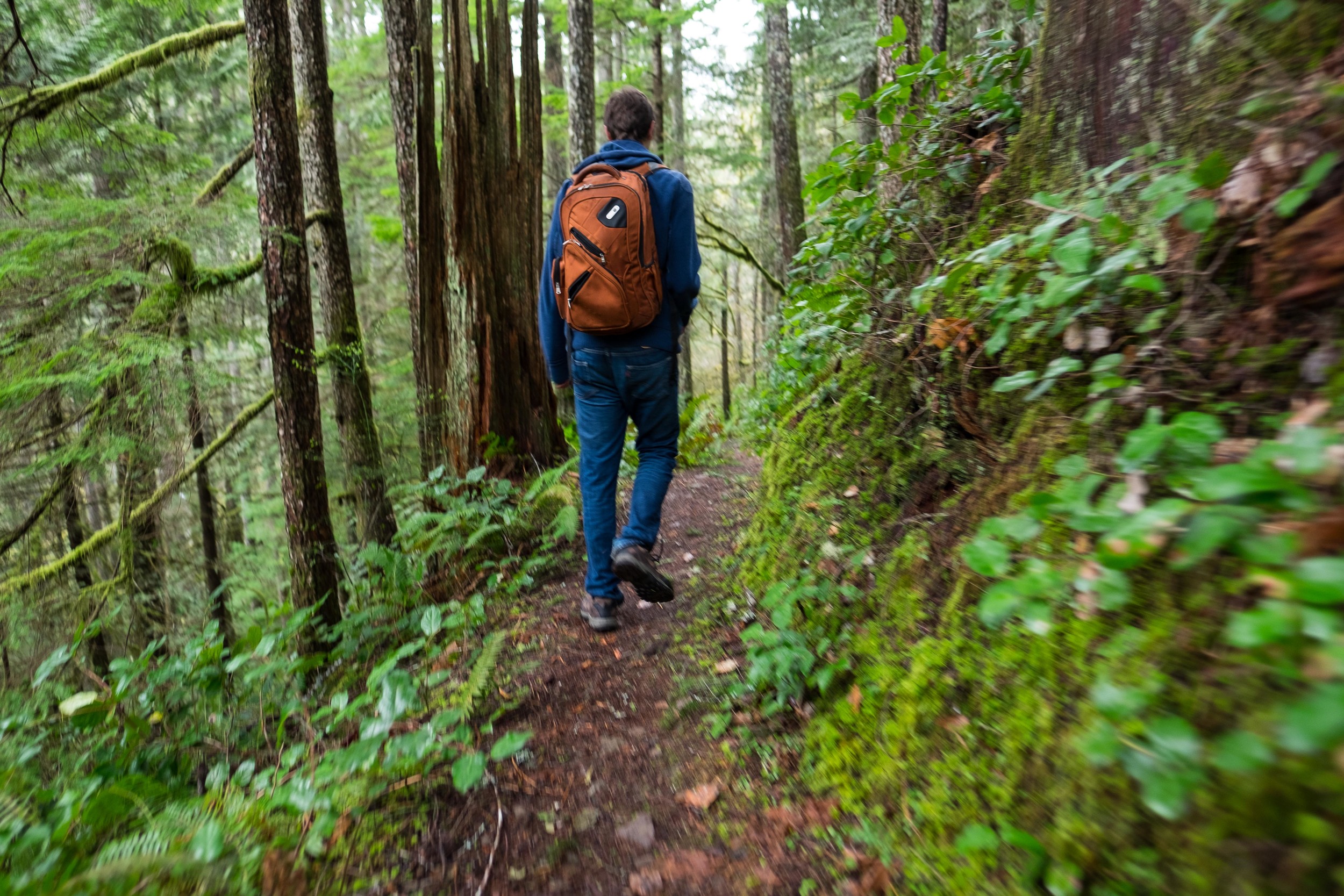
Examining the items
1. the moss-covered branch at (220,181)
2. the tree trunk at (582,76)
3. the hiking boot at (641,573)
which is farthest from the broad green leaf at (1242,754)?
the tree trunk at (582,76)

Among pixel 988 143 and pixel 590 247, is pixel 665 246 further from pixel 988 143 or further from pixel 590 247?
pixel 988 143

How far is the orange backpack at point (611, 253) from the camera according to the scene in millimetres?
3279

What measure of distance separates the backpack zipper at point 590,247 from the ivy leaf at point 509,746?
7.23 feet

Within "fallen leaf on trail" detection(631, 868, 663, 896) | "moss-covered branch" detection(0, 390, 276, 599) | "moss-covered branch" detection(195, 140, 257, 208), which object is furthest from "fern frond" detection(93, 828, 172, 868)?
"moss-covered branch" detection(195, 140, 257, 208)

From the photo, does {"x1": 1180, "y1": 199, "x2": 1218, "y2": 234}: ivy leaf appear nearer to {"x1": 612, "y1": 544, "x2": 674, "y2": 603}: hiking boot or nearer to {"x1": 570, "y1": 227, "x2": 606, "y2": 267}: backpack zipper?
{"x1": 570, "y1": 227, "x2": 606, "y2": 267}: backpack zipper

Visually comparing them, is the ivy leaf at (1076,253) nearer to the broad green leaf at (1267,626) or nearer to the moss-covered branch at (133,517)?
the broad green leaf at (1267,626)

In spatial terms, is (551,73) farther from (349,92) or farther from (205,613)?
(205,613)

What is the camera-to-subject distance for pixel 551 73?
14.3 m

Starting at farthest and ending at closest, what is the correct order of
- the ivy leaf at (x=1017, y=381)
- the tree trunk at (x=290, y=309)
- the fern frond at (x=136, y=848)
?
the tree trunk at (x=290, y=309), the ivy leaf at (x=1017, y=381), the fern frond at (x=136, y=848)

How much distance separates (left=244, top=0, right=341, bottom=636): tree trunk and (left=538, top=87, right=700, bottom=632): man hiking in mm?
2240

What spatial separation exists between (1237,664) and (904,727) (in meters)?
0.97

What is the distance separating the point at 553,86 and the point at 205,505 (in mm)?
10400

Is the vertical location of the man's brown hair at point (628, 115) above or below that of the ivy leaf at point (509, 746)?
above

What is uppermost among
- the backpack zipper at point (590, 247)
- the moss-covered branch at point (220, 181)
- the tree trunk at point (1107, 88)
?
the moss-covered branch at point (220, 181)
